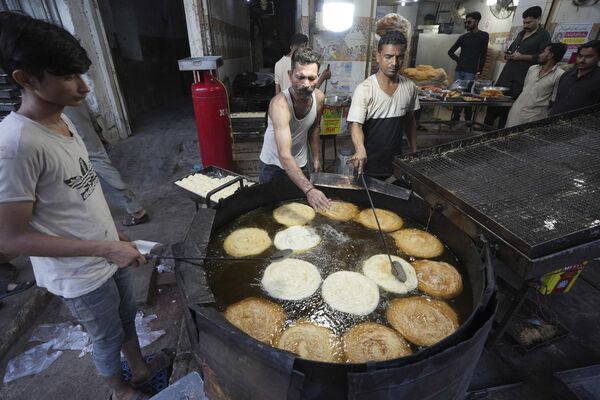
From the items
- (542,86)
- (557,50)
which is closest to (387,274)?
(542,86)

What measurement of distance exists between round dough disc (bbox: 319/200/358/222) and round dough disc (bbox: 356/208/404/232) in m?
0.08

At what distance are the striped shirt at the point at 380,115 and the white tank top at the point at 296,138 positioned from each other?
0.51m

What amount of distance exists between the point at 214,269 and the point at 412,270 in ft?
5.23

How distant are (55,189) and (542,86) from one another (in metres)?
7.33

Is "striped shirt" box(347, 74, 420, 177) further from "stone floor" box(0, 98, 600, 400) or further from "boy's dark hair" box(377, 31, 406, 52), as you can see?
"stone floor" box(0, 98, 600, 400)

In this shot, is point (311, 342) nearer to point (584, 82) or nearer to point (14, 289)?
point (14, 289)

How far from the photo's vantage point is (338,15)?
6770mm

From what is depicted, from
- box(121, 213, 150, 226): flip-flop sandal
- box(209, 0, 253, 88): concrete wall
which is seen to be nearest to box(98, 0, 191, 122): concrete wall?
box(209, 0, 253, 88): concrete wall

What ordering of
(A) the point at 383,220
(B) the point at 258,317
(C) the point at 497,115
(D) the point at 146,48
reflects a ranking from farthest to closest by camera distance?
(D) the point at 146,48
(C) the point at 497,115
(A) the point at 383,220
(B) the point at 258,317

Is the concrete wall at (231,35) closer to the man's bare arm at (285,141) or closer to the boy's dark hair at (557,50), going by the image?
the man's bare arm at (285,141)

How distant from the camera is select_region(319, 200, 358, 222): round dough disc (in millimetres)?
3021

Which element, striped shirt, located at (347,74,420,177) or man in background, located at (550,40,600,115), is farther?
man in background, located at (550,40,600,115)

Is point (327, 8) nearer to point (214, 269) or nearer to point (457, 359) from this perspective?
point (214, 269)

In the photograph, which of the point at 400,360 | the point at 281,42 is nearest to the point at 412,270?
the point at 400,360
